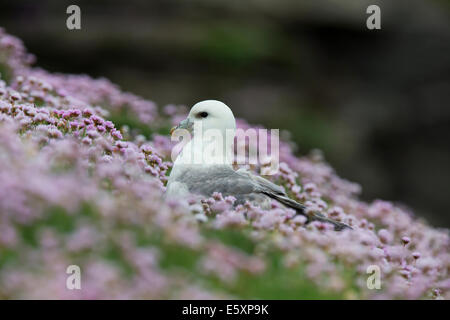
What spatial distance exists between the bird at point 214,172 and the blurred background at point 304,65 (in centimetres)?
1529

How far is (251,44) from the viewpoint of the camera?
93.3 ft

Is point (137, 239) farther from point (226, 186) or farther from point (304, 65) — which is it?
point (304, 65)

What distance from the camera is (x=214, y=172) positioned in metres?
8.77

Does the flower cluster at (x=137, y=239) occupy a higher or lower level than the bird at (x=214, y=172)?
lower

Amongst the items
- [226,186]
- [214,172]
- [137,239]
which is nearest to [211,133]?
[214,172]

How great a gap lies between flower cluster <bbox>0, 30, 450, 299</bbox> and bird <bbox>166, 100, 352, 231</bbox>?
10.8 inches

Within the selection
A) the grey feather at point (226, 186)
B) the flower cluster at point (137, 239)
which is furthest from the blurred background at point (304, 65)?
the flower cluster at point (137, 239)

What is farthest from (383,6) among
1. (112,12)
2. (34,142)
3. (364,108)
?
(34,142)

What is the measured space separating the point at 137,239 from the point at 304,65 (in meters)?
23.9

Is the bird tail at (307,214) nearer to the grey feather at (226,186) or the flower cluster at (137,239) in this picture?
the grey feather at (226,186)

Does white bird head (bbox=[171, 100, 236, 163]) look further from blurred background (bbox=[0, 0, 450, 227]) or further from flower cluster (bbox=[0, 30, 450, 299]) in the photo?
blurred background (bbox=[0, 0, 450, 227])

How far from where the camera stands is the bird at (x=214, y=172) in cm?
826

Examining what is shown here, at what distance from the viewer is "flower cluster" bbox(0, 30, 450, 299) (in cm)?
542
